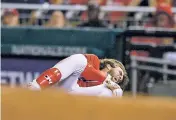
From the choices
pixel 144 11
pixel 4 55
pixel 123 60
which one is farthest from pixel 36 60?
pixel 144 11

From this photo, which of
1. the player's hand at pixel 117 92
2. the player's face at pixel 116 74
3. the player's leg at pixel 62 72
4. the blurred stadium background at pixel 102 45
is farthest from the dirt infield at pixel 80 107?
the blurred stadium background at pixel 102 45

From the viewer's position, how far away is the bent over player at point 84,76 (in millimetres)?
5133

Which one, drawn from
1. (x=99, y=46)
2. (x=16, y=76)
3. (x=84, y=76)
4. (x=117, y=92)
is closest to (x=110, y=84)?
(x=117, y=92)

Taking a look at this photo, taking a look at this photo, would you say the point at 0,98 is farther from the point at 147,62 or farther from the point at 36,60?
the point at 147,62

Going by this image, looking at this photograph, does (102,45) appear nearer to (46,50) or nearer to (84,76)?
(46,50)

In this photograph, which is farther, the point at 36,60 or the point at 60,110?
the point at 36,60

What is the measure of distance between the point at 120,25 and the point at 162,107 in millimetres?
8364

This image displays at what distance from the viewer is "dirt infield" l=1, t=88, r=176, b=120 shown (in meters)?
3.19

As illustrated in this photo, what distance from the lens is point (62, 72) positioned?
516cm

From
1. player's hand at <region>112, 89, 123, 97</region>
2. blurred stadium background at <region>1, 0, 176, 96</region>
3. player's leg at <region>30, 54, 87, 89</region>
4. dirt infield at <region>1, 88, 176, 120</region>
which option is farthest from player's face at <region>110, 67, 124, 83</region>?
blurred stadium background at <region>1, 0, 176, 96</region>

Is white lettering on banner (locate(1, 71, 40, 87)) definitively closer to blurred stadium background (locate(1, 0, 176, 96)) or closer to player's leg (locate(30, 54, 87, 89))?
blurred stadium background (locate(1, 0, 176, 96))

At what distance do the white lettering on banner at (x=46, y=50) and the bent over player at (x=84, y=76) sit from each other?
12.8 feet

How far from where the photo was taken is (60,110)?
3.28 metres

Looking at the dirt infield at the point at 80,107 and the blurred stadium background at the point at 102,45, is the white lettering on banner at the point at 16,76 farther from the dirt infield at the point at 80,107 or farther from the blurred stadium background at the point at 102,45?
the dirt infield at the point at 80,107
